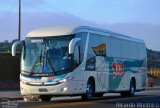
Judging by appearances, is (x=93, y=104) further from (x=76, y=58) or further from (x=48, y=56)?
(x=48, y=56)

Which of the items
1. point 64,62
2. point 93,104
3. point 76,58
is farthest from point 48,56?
point 93,104

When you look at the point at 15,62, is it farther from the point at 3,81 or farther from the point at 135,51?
the point at 135,51

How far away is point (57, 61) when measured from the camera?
23906 millimetres

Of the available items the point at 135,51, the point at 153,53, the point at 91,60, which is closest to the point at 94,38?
the point at 91,60

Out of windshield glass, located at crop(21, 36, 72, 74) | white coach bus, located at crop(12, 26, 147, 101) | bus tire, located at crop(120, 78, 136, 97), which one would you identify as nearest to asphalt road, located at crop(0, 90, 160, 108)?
white coach bus, located at crop(12, 26, 147, 101)

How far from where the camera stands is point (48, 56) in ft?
78.9

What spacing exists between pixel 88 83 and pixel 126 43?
659 centimetres

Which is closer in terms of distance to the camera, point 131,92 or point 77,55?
point 77,55

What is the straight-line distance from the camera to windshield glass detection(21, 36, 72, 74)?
2386cm

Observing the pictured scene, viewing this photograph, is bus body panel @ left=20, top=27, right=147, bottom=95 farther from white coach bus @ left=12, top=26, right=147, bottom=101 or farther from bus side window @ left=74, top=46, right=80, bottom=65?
bus side window @ left=74, top=46, right=80, bottom=65

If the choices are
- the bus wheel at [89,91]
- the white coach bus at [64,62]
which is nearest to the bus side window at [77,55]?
the white coach bus at [64,62]

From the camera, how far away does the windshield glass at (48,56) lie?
78.3 ft

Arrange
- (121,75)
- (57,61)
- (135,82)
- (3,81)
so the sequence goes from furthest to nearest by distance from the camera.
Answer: (3,81)
(135,82)
(121,75)
(57,61)

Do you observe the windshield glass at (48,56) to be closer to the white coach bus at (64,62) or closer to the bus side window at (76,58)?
the white coach bus at (64,62)
